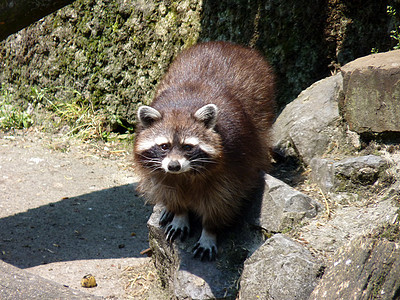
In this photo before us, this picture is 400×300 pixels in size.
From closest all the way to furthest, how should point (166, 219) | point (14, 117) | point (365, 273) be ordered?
point (365, 273), point (166, 219), point (14, 117)

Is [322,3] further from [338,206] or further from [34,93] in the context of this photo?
[34,93]

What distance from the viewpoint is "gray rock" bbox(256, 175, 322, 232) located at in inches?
136

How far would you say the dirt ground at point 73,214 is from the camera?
14.2 ft

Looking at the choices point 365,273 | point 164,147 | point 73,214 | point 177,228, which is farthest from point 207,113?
point 73,214

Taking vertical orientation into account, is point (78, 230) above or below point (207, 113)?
below

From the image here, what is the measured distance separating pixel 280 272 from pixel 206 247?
852 mm

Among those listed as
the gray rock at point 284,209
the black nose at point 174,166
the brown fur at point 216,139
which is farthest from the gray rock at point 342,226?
the black nose at point 174,166

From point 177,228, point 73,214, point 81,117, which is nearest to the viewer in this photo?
point 177,228

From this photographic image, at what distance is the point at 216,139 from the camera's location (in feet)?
11.6

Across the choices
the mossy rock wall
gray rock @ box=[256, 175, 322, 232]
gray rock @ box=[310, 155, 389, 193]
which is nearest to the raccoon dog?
gray rock @ box=[256, 175, 322, 232]

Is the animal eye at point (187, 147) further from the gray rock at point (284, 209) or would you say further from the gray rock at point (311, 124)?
the gray rock at point (311, 124)

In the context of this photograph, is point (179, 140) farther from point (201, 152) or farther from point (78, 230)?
point (78, 230)

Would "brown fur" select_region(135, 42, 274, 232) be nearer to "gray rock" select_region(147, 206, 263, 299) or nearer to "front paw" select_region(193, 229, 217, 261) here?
"front paw" select_region(193, 229, 217, 261)

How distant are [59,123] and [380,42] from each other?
4.40m
